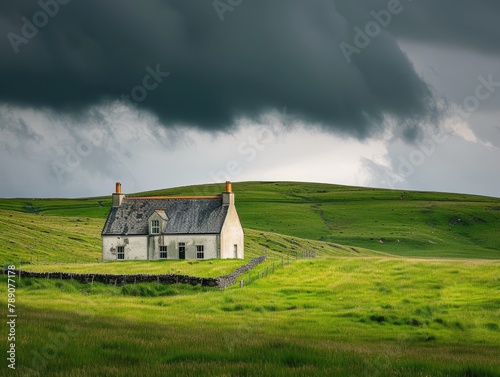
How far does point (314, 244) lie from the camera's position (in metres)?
135

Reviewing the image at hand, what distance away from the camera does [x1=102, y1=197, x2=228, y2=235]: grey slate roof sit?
3219 inches

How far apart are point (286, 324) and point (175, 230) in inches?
1906

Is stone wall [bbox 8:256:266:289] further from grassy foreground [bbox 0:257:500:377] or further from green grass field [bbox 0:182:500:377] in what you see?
green grass field [bbox 0:182:500:377]

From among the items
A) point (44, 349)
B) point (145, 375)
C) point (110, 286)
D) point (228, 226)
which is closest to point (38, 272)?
point (110, 286)

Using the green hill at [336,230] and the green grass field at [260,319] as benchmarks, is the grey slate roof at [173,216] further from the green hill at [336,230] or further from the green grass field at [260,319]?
the green hill at [336,230]

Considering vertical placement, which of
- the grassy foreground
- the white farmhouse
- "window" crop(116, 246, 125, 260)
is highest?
the white farmhouse

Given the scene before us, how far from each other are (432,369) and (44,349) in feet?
32.7

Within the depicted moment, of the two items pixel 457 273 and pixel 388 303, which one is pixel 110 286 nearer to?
pixel 388 303

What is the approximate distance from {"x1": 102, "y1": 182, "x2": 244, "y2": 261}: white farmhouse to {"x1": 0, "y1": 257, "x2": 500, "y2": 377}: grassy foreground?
14466mm

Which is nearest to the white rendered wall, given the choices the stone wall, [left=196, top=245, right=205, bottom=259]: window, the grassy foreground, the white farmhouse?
the white farmhouse

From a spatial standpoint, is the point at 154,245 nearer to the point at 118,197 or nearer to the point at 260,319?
the point at 118,197

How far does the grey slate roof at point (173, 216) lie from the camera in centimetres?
8175

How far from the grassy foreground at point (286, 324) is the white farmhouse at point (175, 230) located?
1447cm

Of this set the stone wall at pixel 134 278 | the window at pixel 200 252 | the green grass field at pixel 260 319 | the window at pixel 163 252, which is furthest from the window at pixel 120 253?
the stone wall at pixel 134 278
